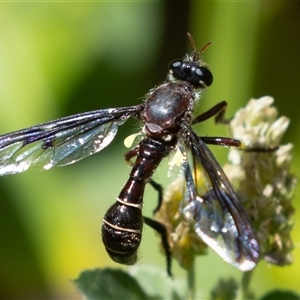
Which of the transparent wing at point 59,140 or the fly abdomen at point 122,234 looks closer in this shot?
the fly abdomen at point 122,234

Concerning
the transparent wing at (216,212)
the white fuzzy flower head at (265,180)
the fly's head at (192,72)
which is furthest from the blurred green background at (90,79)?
the transparent wing at (216,212)

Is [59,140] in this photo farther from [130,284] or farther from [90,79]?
[90,79]

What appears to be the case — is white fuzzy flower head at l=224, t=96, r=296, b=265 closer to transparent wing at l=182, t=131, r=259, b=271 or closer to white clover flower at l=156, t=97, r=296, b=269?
white clover flower at l=156, t=97, r=296, b=269

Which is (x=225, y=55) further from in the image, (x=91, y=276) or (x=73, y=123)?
(x=91, y=276)

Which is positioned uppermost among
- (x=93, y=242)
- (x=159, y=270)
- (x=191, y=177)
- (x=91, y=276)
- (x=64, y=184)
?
(x=191, y=177)

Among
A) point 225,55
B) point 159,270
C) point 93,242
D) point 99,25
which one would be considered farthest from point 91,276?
point 99,25

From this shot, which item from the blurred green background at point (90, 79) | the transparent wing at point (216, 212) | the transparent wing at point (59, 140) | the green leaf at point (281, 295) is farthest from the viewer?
the blurred green background at point (90, 79)

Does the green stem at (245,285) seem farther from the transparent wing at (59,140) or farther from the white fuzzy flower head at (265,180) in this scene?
the transparent wing at (59,140)
